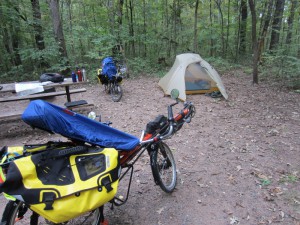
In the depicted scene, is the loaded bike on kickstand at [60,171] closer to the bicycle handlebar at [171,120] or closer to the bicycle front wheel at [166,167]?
the bicycle handlebar at [171,120]

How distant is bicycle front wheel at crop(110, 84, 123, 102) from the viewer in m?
7.09

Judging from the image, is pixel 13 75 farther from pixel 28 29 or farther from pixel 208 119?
pixel 208 119

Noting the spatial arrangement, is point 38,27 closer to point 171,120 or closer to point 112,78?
point 112,78

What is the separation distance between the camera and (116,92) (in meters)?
7.39

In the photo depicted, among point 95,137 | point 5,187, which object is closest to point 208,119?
point 95,137

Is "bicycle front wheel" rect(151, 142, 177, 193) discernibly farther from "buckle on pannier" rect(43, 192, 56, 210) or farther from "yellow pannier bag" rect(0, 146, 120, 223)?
"buckle on pannier" rect(43, 192, 56, 210)

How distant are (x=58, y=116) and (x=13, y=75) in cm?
936

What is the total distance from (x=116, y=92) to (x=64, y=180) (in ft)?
18.8

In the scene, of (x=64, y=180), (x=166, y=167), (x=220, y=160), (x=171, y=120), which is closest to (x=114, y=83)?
(x=220, y=160)

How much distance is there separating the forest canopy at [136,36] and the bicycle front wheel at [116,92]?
8.98ft

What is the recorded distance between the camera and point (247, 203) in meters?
2.90

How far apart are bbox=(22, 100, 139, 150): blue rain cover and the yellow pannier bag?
0.15m

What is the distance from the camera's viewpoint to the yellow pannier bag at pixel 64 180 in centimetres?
167

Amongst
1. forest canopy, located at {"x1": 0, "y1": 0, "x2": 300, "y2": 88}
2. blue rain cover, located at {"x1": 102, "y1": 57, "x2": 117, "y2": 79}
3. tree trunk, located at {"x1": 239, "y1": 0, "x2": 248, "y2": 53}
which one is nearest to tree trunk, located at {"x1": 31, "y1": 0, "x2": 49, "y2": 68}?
forest canopy, located at {"x1": 0, "y1": 0, "x2": 300, "y2": 88}
